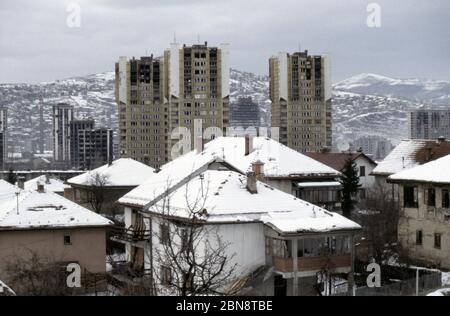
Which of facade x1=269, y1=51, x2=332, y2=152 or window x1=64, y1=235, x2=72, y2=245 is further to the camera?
facade x1=269, y1=51, x2=332, y2=152

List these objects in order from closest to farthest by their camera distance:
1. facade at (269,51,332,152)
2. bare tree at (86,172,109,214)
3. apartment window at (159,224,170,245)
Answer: apartment window at (159,224,170,245)
bare tree at (86,172,109,214)
facade at (269,51,332,152)

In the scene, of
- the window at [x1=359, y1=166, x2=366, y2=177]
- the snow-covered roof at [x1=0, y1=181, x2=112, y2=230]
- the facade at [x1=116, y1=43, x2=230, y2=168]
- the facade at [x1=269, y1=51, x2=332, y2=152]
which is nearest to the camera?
the snow-covered roof at [x1=0, y1=181, x2=112, y2=230]

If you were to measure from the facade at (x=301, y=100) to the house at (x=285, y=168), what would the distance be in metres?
85.5

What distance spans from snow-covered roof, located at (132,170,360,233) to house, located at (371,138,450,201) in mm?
16513

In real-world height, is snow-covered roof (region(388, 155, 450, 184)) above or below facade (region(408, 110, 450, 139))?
→ below

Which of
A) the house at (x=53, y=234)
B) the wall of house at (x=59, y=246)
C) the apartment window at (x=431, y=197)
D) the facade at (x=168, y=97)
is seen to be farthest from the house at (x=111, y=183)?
the facade at (x=168, y=97)

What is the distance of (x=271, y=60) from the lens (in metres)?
130

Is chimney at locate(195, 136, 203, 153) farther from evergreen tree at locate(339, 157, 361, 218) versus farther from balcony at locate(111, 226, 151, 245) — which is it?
evergreen tree at locate(339, 157, 361, 218)

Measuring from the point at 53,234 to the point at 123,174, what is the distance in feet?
62.3

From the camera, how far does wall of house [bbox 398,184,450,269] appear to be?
29812mm

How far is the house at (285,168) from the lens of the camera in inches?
1438

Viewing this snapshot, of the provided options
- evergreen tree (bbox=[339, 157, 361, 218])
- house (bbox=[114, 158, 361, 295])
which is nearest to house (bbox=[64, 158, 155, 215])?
evergreen tree (bbox=[339, 157, 361, 218])

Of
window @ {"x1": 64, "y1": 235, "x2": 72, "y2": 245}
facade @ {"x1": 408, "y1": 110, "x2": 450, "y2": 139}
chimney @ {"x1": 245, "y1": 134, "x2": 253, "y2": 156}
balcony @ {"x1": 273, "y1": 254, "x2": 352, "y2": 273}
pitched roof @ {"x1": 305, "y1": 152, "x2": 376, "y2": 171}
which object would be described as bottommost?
balcony @ {"x1": 273, "y1": 254, "x2": 352, "y2": 273}

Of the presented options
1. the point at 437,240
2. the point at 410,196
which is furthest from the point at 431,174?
the point at 437,240
